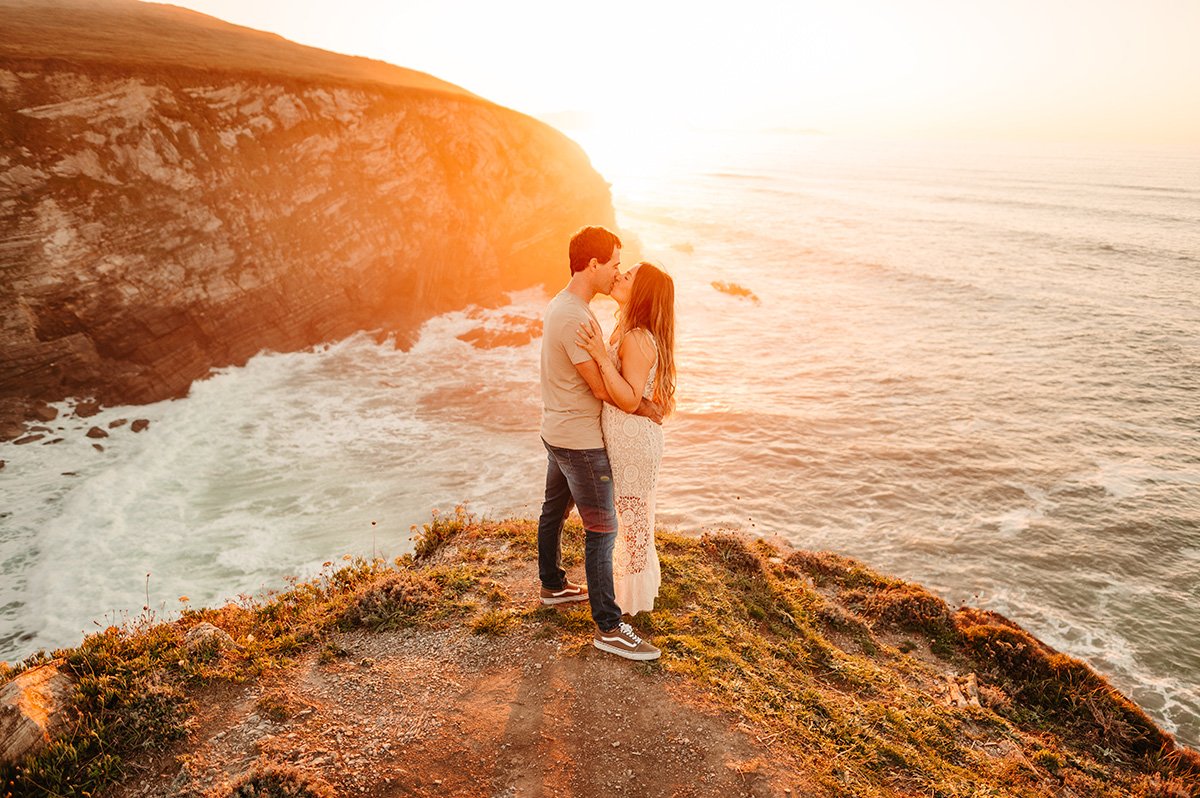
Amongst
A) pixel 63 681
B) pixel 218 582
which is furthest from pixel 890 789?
pixel 218 582

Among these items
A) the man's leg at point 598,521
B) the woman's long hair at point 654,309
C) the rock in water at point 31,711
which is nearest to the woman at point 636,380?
the woman's long hair at point 654,309

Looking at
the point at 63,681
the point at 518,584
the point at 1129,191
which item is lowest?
the point at 518,584

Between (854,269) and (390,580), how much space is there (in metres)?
39.7

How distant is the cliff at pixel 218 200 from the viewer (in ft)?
62.8

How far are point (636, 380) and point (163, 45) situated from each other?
1237 inches

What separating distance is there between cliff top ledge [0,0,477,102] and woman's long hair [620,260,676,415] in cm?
2598

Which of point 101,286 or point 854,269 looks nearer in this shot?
point 101,286

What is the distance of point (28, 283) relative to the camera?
60.2 feet

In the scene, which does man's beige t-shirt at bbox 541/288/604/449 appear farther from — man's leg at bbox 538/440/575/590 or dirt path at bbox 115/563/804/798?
dirt path at bbox 115/563/804/798

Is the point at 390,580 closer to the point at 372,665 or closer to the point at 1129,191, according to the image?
the point at 372,665

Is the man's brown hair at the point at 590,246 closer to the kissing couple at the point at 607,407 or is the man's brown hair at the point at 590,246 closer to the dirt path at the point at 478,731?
the kissing couple at the point at 607,407

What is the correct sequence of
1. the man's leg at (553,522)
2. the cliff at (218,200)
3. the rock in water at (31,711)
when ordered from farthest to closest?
the cliff at (218,200)
the man's leg at (553,522)
the rock in water at (31,711)

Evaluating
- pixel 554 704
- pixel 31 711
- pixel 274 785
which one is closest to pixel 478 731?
pixel 554 704

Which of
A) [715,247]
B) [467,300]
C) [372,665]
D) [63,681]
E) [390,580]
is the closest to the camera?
[63,681]
